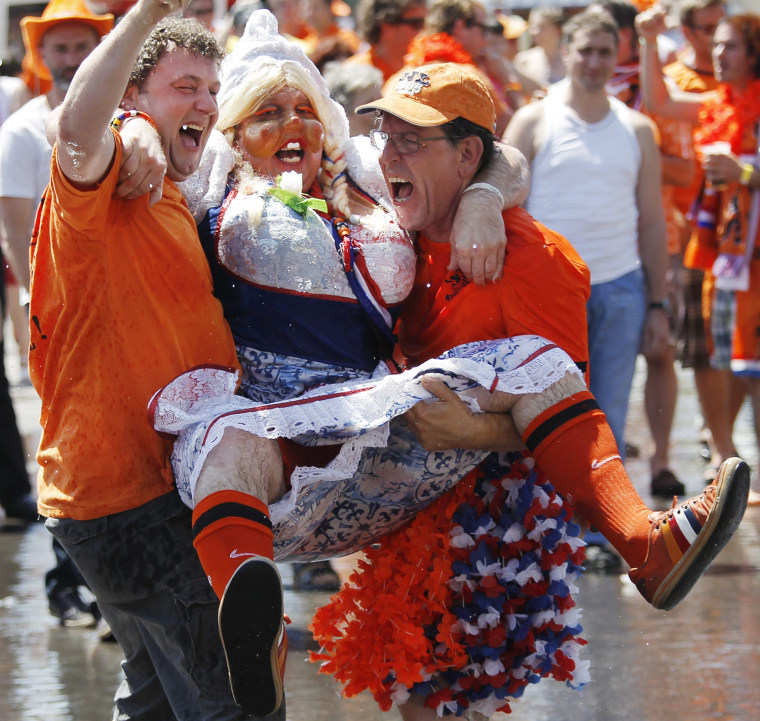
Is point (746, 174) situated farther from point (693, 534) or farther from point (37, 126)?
point (693, 534)

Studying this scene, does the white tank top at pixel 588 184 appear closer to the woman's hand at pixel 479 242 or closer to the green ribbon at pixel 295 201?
the woman's hand at pixel 479 242

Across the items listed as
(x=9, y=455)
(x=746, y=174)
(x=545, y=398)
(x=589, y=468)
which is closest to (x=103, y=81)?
(x=545, y=398)

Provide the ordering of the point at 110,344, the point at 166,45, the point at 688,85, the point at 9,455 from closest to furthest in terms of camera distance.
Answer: the point at 110,344, the point at 166,45, the point at 9,455, the point at 688,85

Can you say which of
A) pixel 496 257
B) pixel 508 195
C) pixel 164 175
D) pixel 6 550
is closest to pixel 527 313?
pixel 496 257

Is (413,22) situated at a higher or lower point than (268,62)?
lower

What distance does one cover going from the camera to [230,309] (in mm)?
3539

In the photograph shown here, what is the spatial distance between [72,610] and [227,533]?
2384mm

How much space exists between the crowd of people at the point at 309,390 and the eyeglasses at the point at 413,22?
390 cm

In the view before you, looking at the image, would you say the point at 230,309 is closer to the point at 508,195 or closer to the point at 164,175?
the point at 164,175

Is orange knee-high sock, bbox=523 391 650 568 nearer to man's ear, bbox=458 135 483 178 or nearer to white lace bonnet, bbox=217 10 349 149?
man's ear, bbox=458 135 483 178

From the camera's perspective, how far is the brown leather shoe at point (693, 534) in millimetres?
3115

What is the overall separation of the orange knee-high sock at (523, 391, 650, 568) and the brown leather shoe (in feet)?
0.22

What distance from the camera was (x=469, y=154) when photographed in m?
3.78

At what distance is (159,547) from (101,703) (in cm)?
129
